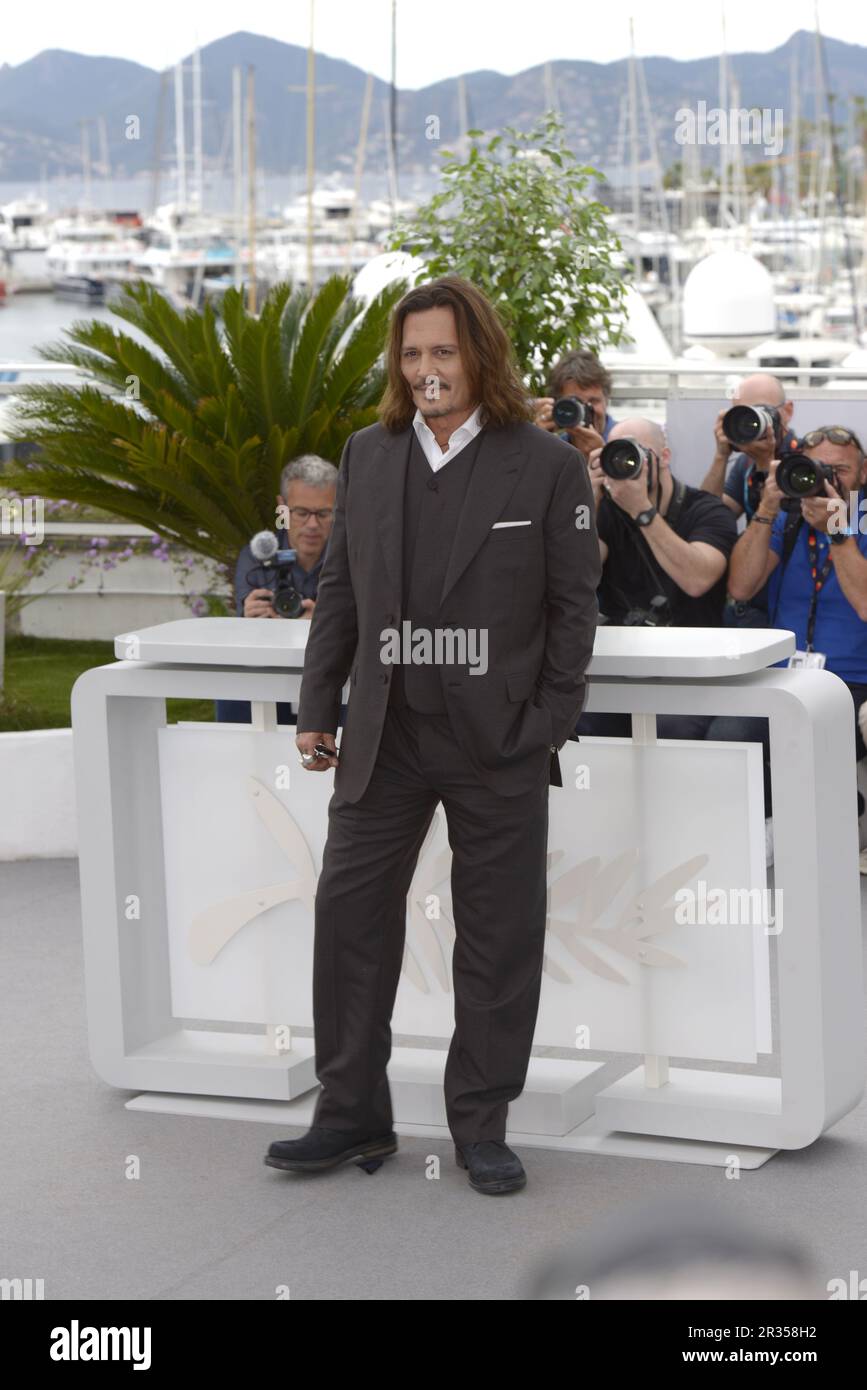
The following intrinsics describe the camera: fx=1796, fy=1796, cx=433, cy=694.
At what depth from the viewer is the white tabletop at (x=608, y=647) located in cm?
366

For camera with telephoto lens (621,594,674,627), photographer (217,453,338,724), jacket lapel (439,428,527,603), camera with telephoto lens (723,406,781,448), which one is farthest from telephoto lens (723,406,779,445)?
jacket lapel (439,428,527,603)

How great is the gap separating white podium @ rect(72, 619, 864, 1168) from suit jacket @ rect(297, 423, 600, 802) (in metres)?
0.25

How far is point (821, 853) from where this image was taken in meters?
3.68

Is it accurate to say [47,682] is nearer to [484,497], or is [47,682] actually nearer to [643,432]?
[643,432]

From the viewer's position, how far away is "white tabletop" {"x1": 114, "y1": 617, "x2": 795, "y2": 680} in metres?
3.66

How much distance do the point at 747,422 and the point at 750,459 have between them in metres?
0.55

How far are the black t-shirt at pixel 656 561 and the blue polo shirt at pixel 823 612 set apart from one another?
0.20 meters

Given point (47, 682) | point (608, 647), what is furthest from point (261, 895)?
point (47, 682)

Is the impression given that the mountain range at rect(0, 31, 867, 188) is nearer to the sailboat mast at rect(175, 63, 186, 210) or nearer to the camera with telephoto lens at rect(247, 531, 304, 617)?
the sailboat mast at rect(175, 63, 186, 210)

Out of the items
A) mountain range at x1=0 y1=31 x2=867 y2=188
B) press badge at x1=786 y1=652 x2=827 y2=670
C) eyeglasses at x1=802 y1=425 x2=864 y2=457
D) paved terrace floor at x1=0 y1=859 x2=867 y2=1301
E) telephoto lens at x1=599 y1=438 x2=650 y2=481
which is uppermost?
mountain range at x1=0 y1=31 x2=867 y2=188

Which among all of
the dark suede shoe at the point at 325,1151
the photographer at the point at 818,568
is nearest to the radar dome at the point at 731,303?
the photographer at the point at 818,568
